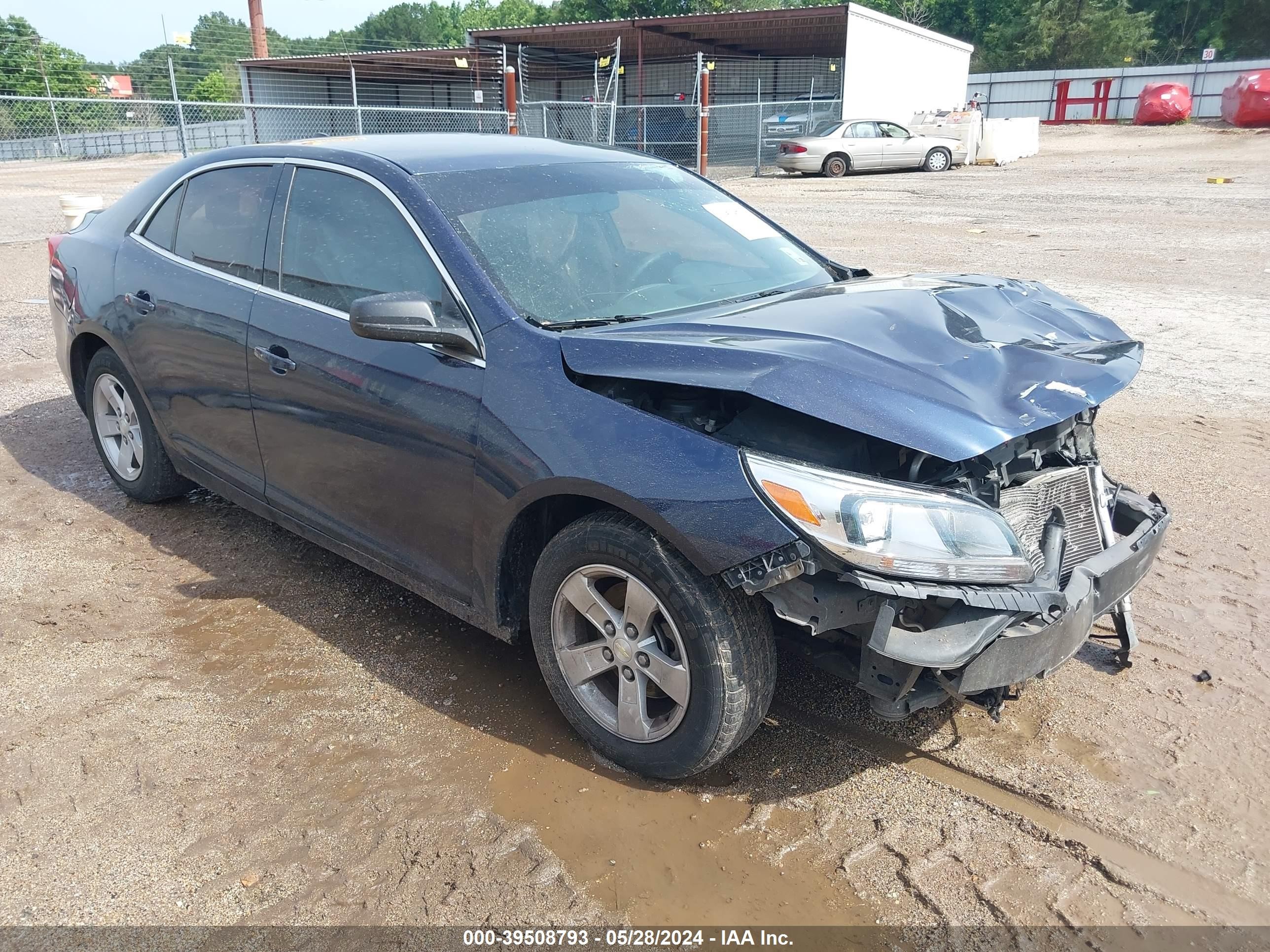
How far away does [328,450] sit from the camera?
3543 millimetres

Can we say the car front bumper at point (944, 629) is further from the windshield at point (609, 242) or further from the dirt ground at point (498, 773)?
the windshield at point (609, 242)

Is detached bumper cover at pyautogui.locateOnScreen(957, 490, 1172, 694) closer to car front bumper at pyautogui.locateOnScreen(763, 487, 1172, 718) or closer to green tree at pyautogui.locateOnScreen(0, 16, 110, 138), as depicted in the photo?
car front bumper at pyautogui.locateOnScreen(763, 487, 1172, 718)

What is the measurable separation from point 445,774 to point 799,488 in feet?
4.61

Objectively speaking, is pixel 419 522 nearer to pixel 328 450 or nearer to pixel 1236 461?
pixel 328 450

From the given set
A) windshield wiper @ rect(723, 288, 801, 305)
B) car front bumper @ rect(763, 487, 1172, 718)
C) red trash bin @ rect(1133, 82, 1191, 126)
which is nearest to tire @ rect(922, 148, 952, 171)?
red trash bin @ rect(1133, 82, 1191, 126)

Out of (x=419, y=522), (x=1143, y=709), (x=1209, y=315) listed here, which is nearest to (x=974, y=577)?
(x=1143, y=709)

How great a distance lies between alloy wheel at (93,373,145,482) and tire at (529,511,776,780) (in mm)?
2819

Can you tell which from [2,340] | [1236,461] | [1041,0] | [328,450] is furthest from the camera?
[1041,0]

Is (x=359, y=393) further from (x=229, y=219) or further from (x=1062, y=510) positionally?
(x=1062, y=510)

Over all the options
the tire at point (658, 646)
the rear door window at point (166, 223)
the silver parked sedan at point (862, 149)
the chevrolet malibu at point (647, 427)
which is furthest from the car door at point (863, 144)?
the tire at point (658, 646)

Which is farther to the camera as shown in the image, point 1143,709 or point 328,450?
point 328,450

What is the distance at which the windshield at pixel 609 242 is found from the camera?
10.7 ft

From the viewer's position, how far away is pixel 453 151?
149 inches

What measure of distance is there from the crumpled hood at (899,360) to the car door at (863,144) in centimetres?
2251
